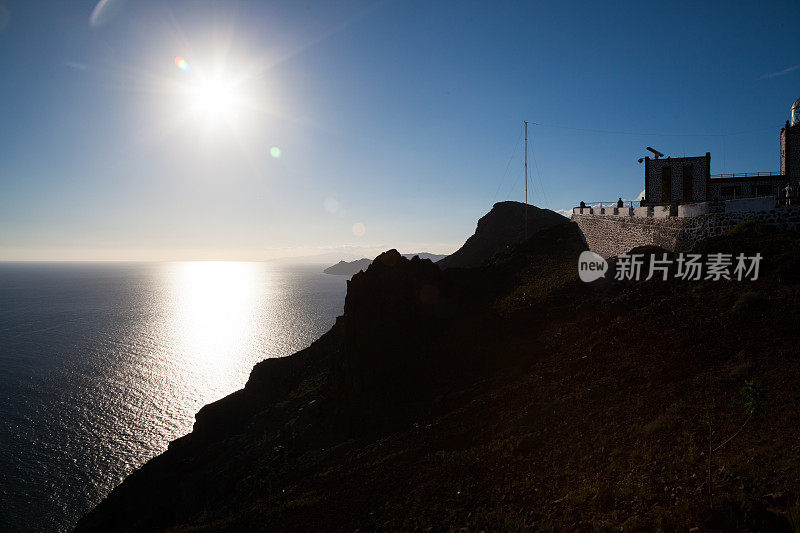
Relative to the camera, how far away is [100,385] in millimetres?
69562

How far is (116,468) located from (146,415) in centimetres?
1551

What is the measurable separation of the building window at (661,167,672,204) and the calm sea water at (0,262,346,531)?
7224cm

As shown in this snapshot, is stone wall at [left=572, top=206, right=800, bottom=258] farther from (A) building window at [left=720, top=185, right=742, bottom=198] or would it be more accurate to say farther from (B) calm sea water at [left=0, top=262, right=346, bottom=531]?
(B) calm sea water at [left=0, top=262, right=346, bottom=531]

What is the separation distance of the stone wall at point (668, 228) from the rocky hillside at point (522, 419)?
165 cm

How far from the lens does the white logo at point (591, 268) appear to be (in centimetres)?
3072

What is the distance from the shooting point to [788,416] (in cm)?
1127

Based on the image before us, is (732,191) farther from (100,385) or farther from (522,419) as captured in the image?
(100,385)

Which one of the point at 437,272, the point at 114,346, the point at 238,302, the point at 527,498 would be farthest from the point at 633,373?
the point at 238,302

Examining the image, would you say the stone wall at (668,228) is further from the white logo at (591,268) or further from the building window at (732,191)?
the building window at (732,191)

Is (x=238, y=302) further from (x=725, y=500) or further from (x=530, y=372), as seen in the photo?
(x=725, y=500)

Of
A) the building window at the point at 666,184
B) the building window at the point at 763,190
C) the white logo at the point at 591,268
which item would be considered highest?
the building window at the point at 666,184

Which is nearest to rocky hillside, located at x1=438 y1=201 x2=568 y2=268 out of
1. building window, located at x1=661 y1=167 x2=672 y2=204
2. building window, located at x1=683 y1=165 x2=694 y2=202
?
building window, located at x1=661 y1=167 x2=672 y2=204

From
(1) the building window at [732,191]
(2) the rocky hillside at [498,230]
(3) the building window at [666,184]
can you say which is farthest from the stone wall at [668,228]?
(2) the rocky hillside at [498,230]

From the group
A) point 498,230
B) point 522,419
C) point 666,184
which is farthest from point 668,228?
point 498,230
